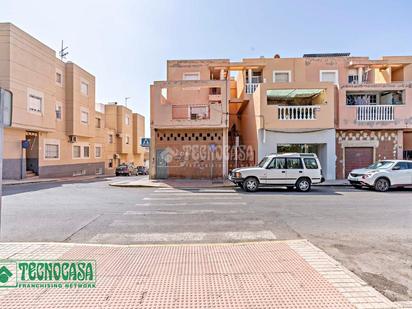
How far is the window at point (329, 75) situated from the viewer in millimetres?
21734

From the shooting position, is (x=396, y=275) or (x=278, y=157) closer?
(x=396, y=275)

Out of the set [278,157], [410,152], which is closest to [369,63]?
[410,152]

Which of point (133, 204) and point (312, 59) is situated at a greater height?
point (312, 59)

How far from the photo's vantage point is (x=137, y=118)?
49031 millimetres

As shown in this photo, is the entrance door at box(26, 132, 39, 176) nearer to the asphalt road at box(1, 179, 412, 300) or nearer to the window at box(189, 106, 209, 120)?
the window at box(189, 106, 209, 120)

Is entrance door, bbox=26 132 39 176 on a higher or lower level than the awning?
lower

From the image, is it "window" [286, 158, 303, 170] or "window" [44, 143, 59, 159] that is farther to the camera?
"window" [44, 143, 59, 159]

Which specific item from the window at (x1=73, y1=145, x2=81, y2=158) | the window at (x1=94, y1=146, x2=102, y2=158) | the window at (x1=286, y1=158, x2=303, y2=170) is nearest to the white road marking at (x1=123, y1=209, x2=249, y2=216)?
the window at (x1=286, y1=158, x2=303, y2=170)

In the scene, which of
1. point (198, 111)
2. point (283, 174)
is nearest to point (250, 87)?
point (198, 111)

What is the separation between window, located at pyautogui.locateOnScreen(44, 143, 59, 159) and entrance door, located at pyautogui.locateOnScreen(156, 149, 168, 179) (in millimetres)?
12235

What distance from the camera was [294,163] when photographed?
13.5m

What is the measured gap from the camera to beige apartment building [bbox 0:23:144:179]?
1952 cm

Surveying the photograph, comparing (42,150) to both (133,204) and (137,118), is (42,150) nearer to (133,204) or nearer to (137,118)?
(133,204)

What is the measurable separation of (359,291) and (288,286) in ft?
2.97
